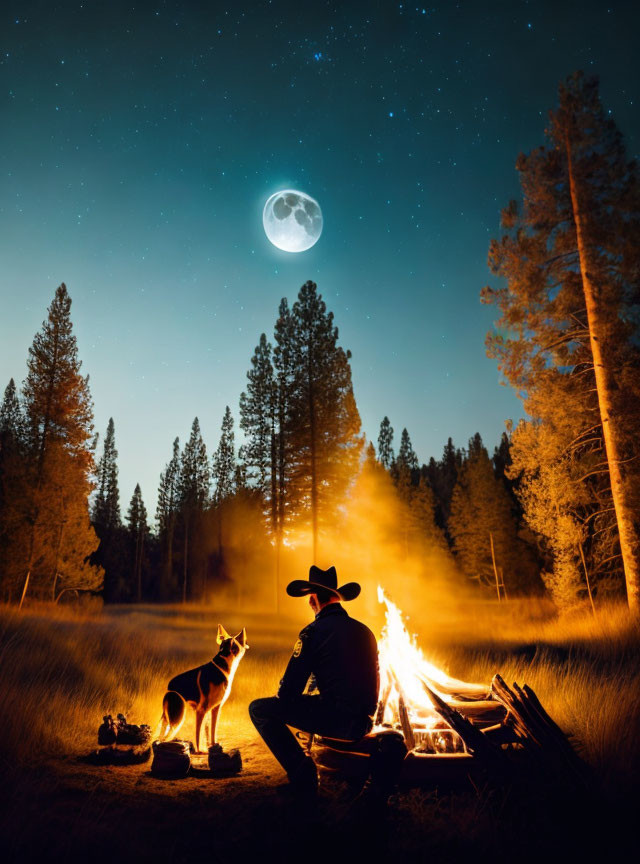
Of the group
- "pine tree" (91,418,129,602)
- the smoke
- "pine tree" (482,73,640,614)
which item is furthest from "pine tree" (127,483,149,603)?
"pine tree" (482,73,640,614)

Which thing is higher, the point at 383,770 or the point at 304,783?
the point at 383,770

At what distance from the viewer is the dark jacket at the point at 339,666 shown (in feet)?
13.4

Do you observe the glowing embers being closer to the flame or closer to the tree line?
the flame

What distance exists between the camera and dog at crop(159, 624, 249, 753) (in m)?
5.30

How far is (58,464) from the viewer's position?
21.5 meters

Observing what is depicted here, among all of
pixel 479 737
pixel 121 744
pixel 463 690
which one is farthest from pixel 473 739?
pixel 121 744

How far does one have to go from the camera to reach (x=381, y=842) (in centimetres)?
348

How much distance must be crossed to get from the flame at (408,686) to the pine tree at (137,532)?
174 feet

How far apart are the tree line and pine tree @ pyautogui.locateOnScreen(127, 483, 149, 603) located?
14.1 m

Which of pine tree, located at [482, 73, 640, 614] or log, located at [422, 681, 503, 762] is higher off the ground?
pine tree, located at [482, 73, 640, 614]

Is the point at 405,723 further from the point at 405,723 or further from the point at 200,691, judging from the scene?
the point at 200,691

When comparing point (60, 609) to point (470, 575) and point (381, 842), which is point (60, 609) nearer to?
point (381, 842)

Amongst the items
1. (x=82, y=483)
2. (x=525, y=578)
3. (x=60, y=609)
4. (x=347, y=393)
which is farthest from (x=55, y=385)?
(x=525, y=578)

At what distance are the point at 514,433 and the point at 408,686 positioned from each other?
953 centimetres
